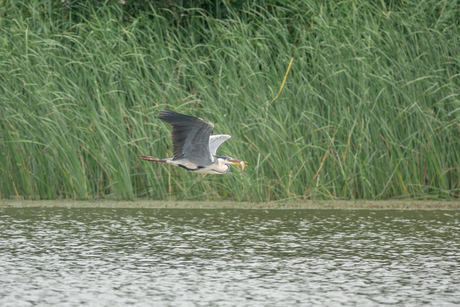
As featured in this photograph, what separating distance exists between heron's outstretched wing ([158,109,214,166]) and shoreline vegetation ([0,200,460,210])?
1269 mm

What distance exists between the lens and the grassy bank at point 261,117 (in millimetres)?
7176

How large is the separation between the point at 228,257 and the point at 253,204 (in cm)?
229

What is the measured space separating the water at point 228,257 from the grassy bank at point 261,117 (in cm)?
68

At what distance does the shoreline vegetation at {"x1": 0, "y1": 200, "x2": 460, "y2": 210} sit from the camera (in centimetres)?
686

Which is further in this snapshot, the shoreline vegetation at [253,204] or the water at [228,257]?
the shoreline vegetation at [253,204]

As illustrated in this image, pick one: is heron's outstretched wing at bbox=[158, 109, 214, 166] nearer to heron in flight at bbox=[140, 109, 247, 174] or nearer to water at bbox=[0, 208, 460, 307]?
heron in flight at bbox=[140, 109, 247, 174]

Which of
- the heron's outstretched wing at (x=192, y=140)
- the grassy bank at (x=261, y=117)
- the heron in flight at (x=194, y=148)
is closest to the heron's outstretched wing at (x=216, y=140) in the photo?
the heron in flight at (x=194, y=148)

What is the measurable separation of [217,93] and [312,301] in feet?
14.1

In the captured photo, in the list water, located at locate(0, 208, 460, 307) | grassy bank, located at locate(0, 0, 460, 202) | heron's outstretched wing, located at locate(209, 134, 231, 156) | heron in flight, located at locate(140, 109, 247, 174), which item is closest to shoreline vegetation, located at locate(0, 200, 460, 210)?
grassy bank, located at locate(0, 0, 460, 202)

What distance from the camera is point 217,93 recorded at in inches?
306

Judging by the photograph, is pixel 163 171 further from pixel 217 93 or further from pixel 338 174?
pixel 338 174

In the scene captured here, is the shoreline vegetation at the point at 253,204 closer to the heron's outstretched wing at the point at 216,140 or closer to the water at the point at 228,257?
the water at the point at 228,257

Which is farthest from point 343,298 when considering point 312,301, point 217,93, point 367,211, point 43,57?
point 43,57

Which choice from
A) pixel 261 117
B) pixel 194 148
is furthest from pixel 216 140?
pixel 261 117
